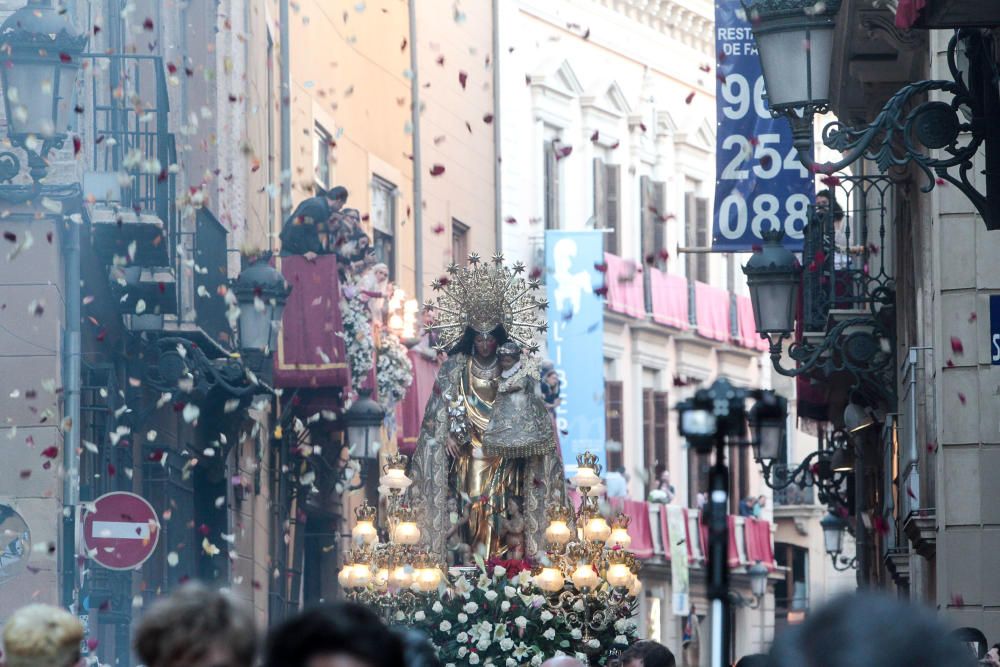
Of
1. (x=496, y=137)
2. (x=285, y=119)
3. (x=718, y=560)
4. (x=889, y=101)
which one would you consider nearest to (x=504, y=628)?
(x=889, y=101)

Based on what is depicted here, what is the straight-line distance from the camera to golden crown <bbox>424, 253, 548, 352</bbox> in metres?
17.0

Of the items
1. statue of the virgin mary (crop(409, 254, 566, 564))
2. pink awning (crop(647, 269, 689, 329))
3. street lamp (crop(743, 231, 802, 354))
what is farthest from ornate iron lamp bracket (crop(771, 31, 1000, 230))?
pink awning (crop(647, 269, 689, 329))

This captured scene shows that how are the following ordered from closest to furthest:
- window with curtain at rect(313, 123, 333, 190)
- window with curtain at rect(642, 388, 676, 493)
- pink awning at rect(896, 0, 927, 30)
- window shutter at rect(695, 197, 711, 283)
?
1. pink awning at rect(896, 0, 927, 30)
2. window with curtain at rect(313, 123, 333, 190)
3. window with curtain at rect(642, 388, 676, 493)
4. window shutter at rect(695, 197, 711, 283)

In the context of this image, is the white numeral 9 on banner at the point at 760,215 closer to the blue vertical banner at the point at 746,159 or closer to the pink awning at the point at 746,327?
the blue vertical banner at the point at 746,159

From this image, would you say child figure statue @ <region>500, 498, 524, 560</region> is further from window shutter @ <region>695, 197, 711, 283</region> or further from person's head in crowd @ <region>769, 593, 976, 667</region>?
window shutter @ <region>695, 197, 711, 283</region>

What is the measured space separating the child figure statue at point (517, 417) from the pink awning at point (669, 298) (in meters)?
25.2

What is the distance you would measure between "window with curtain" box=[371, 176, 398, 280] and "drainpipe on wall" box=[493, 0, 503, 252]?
240 inches

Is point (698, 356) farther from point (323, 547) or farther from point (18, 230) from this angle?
point (18, 230)

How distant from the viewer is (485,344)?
1697cm

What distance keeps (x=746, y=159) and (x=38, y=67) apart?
739cm

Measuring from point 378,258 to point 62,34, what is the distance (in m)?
16.8

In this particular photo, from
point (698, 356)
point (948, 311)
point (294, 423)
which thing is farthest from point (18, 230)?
point (698, 356)

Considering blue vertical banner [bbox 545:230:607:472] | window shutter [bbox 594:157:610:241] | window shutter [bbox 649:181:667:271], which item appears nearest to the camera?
blue vertical banner [bbox 545:230:607:472]

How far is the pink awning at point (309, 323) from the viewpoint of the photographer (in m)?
23.0
